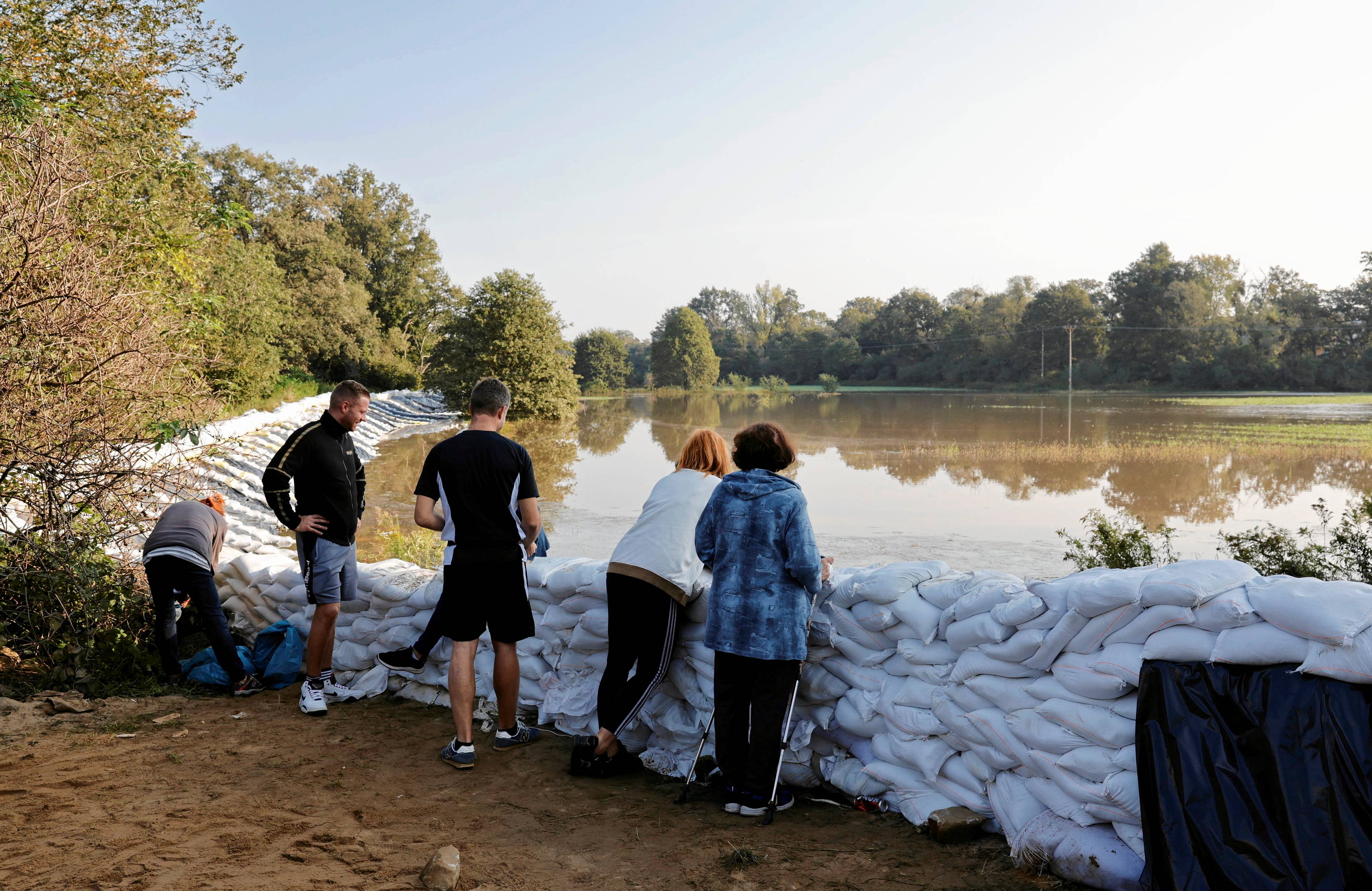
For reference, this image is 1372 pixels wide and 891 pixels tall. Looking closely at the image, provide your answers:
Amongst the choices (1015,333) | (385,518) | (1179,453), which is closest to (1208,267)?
(1015,333)

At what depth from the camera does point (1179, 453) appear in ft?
59.7

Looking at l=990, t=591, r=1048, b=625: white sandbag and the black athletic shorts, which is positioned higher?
l=990, t=591, r=1048, b=625: white sandbag

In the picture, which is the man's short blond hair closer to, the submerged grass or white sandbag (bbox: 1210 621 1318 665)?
white sandbag (bbox: 1210 621 1318 665)

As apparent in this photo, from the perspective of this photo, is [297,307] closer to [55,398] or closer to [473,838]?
[55,398]

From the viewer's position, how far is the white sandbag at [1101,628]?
248cm

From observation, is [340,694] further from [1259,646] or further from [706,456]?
[1259,646]

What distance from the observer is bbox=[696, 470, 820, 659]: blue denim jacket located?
3.09 metres

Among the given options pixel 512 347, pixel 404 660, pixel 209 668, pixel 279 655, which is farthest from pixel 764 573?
pixel 512 347

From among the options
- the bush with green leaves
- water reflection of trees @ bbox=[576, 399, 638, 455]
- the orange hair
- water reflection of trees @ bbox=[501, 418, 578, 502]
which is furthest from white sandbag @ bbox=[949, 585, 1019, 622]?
water reflection of trees @ bbox=[576, 399, 638, 455]

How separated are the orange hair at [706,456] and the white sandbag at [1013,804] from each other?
1.51 meters

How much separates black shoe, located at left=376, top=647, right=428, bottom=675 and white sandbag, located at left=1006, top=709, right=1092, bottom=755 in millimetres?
2763

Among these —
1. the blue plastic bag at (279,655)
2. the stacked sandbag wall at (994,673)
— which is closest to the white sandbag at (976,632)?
the stacked sandbag wall at (994,673)

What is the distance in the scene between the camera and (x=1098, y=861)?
8.01 feet

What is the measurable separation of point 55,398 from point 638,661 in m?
3.81
